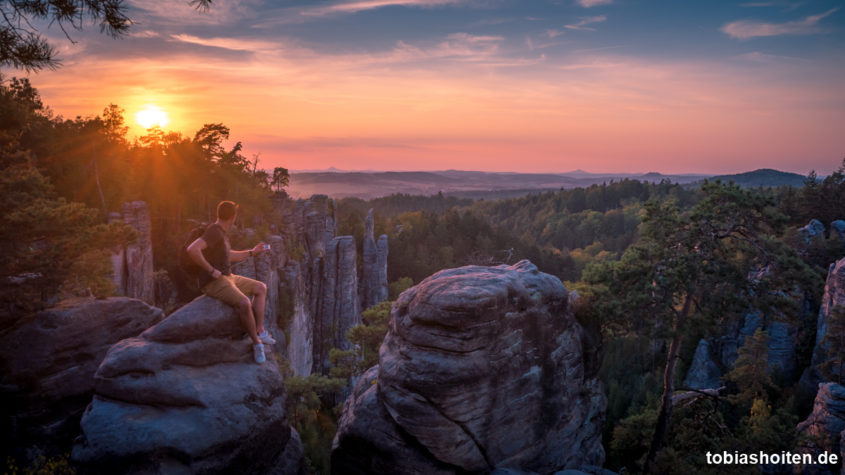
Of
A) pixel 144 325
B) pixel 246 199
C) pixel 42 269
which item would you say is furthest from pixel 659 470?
pixel 246 199

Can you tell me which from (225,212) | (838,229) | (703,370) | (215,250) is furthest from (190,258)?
(838,229)

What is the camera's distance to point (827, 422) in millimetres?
20500

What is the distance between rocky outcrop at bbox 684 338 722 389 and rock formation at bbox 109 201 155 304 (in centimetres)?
4373

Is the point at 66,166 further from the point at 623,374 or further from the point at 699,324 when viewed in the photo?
the point at 623,374

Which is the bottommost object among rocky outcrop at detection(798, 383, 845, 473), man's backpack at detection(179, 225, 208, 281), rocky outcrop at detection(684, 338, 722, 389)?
rocky outcrop at detection(684, 338, 722, 389)

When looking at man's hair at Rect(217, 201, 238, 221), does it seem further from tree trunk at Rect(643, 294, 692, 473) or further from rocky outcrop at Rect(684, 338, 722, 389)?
rocky outcrop at Rect(684, 338, 722, 389)

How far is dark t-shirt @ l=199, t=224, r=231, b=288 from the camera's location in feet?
29.0

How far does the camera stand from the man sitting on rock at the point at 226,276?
8.81 metres

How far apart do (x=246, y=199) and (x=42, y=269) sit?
18.5m

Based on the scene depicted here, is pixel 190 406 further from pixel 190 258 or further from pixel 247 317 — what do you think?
pixel 190 258

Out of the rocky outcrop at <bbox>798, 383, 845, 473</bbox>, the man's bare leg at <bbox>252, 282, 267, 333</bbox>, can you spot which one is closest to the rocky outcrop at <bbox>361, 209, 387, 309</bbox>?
the rocky outcrop at <bbox>798, 383, 845, 473</bbox>

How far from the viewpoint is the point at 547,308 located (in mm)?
11539

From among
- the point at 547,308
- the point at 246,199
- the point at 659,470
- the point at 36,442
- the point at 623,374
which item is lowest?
the point at 623,374

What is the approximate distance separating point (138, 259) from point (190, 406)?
16262 millimetres
